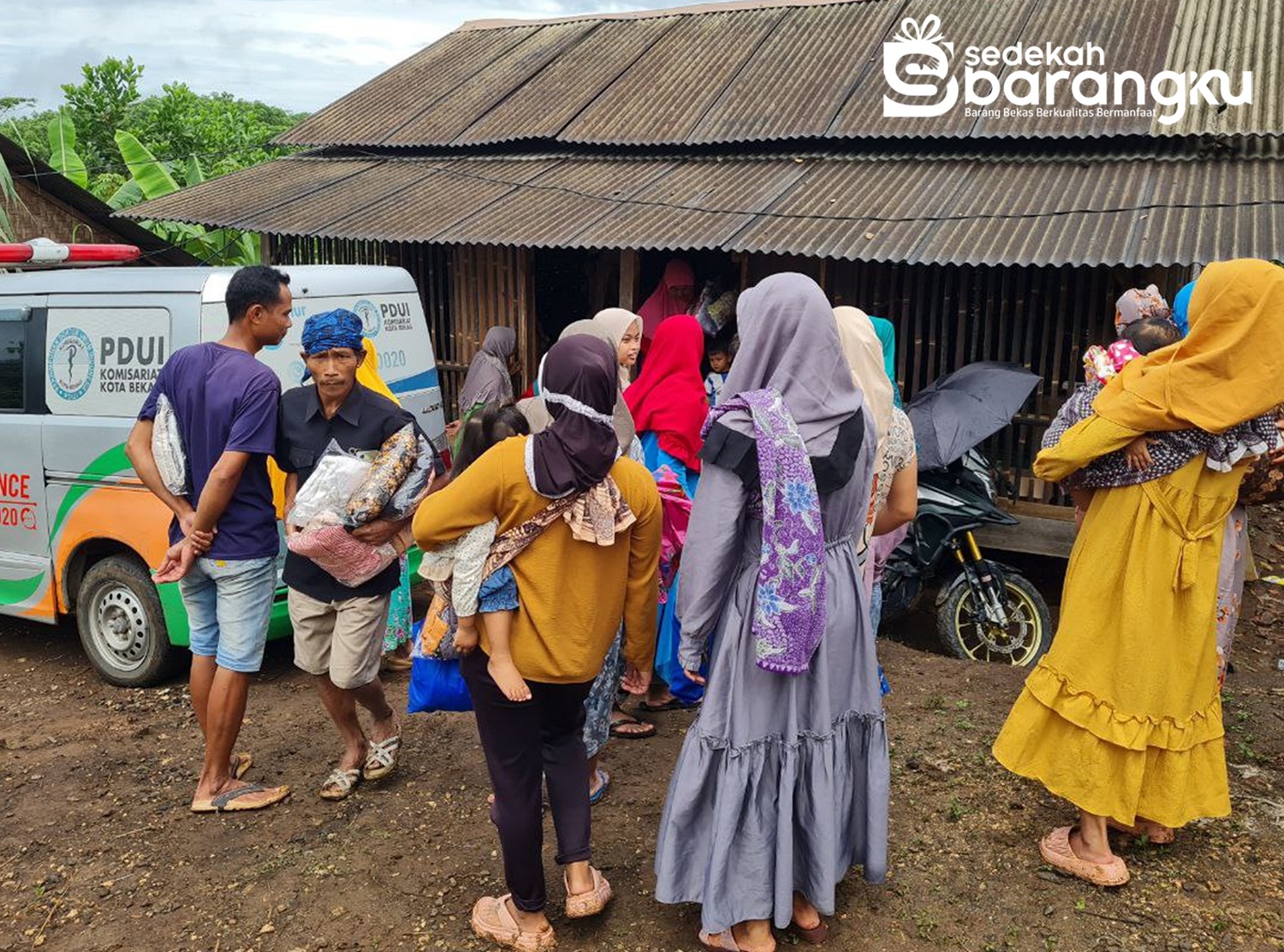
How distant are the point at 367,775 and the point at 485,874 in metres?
0.82

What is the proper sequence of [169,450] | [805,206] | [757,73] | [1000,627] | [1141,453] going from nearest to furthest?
[1141,453]
[169,450]
[1000,627]
[805,206]
[757,73]

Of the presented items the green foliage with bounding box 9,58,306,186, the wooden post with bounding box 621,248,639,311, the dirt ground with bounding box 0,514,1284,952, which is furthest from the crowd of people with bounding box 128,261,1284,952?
the green foliage with bounding box 9,58,306,186

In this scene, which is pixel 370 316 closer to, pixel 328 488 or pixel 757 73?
pixel 328 488

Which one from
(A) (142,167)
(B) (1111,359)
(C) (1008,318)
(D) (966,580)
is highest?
(A) (142,167)

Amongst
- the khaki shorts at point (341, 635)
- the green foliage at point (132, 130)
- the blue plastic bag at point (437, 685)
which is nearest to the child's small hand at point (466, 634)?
the blue plastic bag at point (437, 685)

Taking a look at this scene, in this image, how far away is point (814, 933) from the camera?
10.1 feet

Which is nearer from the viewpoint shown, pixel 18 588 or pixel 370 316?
pixel 370 316

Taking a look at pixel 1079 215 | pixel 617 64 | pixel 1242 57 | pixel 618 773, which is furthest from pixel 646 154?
pixel 618 773

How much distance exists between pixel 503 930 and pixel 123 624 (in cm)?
306

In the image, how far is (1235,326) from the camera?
3010 mm

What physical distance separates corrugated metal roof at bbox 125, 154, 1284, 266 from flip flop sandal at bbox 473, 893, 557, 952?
430cm

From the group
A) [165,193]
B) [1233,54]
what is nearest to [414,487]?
[1233,54]

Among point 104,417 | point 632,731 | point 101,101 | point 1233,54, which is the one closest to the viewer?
point 632,731

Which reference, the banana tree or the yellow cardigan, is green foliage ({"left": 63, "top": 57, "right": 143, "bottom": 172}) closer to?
the banana tree
